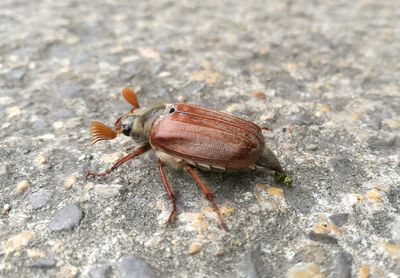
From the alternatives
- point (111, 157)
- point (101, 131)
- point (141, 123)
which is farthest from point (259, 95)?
point (101, 131)

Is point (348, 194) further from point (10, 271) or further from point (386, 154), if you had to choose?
point (10, 271)

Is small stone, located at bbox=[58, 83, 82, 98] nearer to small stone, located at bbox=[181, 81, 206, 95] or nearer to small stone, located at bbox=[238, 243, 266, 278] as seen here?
small stone, located at bbox=[181, 81, 206, 95]

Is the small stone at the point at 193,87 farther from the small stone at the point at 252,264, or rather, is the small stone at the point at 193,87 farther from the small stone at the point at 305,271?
the small stone at the point at 305,271

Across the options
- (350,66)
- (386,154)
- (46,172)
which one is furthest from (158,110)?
(350,66)

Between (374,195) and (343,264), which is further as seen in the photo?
(374,195)

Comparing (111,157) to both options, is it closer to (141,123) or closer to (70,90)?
(141,123)

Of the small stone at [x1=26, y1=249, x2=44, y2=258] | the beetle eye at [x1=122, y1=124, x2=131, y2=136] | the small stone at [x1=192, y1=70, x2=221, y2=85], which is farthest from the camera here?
the small stone at [x1=192, y1=70, x2=221, y2=85]

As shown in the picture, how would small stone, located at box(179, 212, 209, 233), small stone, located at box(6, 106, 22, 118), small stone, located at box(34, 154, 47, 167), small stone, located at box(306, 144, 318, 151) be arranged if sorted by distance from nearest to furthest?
small stone, located at box(179, 212, 209, 233)
small stone, located at box(34, 154, 47, 167)
small stone, located at box(306, 144, 318, 151)
small stone, located at box(6, 106, 22, 118)

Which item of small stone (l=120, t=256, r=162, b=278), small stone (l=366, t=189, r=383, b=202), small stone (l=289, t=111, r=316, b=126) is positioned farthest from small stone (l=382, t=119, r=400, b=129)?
small stone (l=120, t=256, r=162, b=278)
